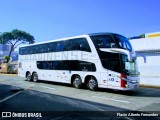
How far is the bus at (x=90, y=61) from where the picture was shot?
13.8 meters

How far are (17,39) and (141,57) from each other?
50.1 m

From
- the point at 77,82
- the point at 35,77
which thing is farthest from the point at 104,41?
the point at 35,77

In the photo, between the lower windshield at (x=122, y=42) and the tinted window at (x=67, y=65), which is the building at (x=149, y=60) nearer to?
the lower windshield at (x=122, y=42)

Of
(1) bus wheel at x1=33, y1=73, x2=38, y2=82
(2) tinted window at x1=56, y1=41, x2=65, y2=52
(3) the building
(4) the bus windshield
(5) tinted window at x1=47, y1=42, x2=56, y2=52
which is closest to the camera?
(4) the bus windshield

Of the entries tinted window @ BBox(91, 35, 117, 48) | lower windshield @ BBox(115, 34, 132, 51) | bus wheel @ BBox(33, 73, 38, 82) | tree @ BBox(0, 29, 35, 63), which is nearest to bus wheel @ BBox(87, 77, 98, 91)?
tinted window @ BBox(91, 35, 117, 48)

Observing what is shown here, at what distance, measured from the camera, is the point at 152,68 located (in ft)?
67.2

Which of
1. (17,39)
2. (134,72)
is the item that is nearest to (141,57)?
(134,72)

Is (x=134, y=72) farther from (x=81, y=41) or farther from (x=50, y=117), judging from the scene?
(x=50, y=117)

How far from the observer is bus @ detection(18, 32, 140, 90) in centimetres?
1380

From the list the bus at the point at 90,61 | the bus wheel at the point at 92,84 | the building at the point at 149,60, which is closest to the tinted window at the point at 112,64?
the bus at the point at 90,61

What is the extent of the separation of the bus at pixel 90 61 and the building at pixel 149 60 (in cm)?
647

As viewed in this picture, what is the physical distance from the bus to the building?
6.47m

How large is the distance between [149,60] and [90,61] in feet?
27.0

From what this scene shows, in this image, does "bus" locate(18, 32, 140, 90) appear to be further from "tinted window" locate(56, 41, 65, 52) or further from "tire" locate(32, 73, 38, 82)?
"tire" locate(32, 73, 38, 82)
